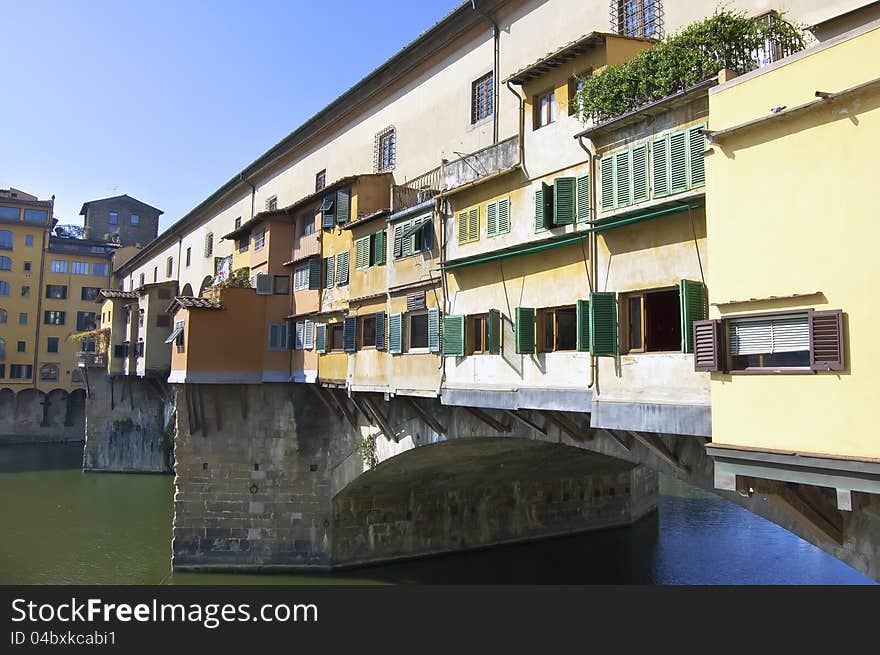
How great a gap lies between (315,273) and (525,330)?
1155 cm

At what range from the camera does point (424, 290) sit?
1706cm

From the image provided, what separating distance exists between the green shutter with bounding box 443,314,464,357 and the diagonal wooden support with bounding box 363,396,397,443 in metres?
5.51

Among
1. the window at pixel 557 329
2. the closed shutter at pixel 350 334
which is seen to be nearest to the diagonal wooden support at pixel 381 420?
the closed shutter at pixel 350 334

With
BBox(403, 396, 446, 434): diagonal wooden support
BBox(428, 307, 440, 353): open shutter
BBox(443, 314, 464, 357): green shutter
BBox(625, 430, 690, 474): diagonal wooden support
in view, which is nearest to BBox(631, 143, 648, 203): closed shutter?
BBox(625, 430, 690, 474): diagonal wooden support

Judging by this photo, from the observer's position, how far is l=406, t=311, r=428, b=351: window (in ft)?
57.1

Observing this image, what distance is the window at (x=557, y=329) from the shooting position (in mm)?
12766

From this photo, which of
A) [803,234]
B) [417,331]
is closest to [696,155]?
[803,234]

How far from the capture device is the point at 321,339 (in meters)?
22.4

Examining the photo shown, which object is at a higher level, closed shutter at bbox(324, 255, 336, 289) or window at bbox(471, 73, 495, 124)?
window at bbox(471, 73, 495, 124)

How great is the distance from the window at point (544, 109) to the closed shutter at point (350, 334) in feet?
29.0

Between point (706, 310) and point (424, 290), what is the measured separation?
27.4ft

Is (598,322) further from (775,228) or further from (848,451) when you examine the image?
(848,451)

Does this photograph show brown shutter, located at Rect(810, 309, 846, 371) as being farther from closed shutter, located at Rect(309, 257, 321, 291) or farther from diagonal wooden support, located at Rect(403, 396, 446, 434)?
closed shutter, located at Rect(309, 257, 321, 291)

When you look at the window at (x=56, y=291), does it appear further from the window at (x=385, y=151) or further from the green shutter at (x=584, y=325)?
the green shutter at (x=584, y=325)
